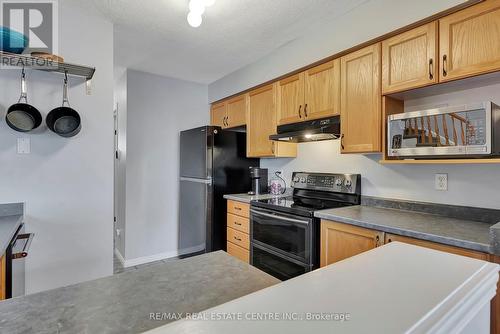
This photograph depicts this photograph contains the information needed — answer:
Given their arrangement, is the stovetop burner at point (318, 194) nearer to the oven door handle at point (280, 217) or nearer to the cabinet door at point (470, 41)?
the oven door handle at point (280, 217)

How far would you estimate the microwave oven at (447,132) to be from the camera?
4.58 feet

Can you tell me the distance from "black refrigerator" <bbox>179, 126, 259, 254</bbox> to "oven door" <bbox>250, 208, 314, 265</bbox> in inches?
23.3

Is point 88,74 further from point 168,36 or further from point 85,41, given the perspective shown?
point 168,36

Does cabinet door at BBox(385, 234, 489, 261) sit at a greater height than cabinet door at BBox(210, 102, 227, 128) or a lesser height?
lesser

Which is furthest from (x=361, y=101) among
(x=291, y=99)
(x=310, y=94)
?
(x=291, y=99)

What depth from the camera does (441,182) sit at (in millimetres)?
1854

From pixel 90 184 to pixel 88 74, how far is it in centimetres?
85

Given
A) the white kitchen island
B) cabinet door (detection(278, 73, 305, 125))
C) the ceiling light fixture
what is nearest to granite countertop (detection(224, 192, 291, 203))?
cabinet door (detection(278, 73, 305, 125))

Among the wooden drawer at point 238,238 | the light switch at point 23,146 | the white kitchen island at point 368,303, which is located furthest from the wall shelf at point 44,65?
the white kitchen island at point 368,303

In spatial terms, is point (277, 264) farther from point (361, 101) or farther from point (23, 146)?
point (23, 146)

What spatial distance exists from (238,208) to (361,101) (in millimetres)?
1598

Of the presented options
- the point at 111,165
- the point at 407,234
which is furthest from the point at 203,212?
the point at 407,234

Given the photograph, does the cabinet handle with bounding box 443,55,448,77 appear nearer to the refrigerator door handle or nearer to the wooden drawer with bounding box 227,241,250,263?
the wooden drawer with bounding box 227,241,250,263

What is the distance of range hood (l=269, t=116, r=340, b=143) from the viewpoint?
88.0 inches
